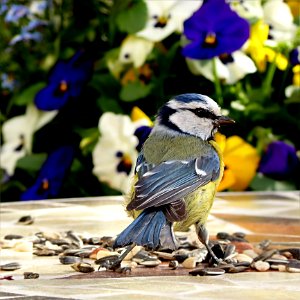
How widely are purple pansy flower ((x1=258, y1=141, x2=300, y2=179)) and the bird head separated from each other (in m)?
1.92

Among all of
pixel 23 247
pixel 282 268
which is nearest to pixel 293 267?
pixel 282 268

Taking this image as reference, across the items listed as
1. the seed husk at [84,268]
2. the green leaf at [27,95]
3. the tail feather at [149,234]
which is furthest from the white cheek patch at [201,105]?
the green leaf at [27,95]

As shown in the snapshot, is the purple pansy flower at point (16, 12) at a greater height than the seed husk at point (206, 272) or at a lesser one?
greater

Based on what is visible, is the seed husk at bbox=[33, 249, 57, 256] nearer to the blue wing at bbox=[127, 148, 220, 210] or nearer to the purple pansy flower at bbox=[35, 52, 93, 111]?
the blue wing at bbox=[127, 148, 220, 210]

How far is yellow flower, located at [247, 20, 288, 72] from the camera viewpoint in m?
3.55

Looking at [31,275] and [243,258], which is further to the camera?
[243,258]

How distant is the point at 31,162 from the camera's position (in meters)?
3.84

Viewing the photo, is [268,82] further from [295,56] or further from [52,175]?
[52,175]

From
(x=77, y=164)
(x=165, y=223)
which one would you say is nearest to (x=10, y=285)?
(x=165, y=223)

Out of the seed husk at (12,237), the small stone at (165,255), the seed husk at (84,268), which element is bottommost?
the seed husk at (84,268)

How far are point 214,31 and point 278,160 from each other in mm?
541

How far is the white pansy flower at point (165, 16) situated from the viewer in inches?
145

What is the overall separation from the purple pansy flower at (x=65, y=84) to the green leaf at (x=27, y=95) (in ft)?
0.21

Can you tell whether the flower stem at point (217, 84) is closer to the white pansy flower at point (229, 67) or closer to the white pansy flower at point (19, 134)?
the white pansy flower at point (229, 67)
